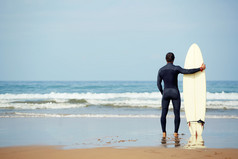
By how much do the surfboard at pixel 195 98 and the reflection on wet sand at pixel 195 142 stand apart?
0.28 meters

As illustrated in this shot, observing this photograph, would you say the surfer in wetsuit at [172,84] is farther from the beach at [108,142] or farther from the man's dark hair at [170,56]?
the beach at [108,142]

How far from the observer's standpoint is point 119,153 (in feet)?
16.6

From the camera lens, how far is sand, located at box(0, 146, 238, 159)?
4795 millimetres

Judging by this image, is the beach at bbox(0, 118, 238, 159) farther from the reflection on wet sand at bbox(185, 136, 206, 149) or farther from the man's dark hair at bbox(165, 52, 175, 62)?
the man's dark hair at bbox(165, 52, 175, 62)

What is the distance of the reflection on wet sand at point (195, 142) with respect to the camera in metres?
5.70

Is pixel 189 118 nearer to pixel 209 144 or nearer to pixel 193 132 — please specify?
pixel 193 132

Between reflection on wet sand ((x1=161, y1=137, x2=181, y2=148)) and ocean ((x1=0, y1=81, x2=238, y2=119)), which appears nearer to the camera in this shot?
reflection on wet sand ((x1=161, y1=137, x2=181, y2=148))

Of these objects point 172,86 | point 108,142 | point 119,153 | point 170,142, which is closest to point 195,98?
point 172,86

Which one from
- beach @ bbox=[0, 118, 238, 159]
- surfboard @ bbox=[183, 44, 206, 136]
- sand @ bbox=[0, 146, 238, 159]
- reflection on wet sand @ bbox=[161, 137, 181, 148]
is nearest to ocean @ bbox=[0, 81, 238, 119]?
beach @ bbox=[0, 118, 238, 159]

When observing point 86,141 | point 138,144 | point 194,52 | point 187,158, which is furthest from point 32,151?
point 194,52

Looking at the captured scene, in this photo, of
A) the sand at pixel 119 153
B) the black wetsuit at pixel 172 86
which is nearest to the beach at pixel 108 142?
the sand at pixel 119 153

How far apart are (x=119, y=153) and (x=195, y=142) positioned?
6.12ft

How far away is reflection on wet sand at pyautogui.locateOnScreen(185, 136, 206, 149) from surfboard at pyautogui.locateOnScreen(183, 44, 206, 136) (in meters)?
0.28

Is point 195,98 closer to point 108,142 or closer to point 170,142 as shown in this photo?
point 170,142
